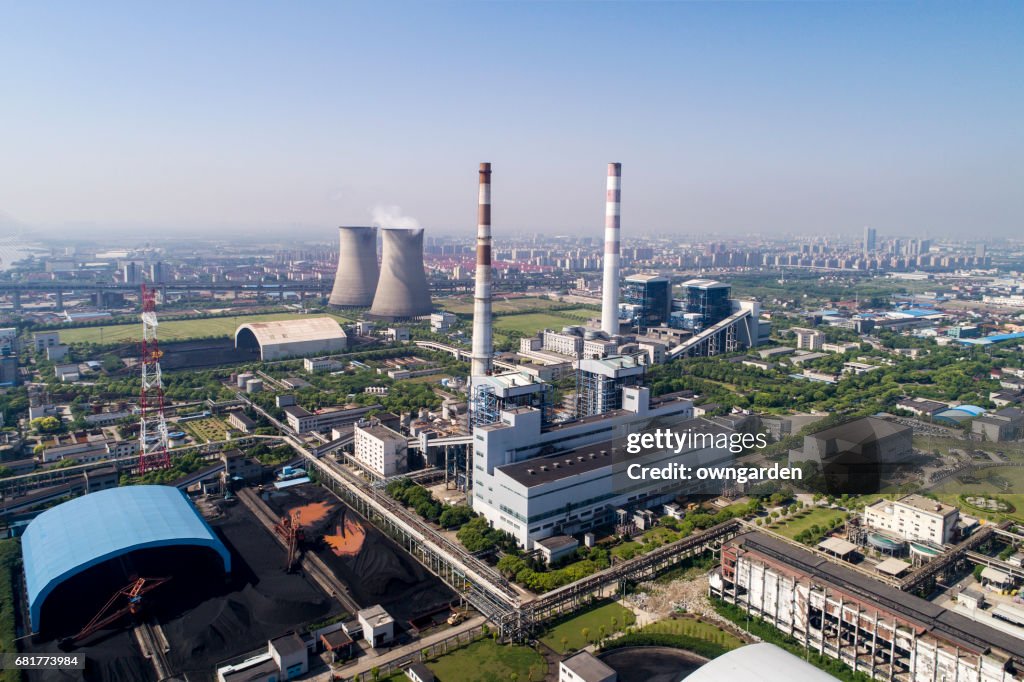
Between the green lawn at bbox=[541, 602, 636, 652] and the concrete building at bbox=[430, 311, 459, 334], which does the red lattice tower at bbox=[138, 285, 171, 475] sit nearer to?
the green lawn at bbox=[541, 602, 636, 652]

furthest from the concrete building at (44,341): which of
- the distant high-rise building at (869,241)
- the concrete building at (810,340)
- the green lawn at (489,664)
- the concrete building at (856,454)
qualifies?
the distant high-rise building at (869,241)

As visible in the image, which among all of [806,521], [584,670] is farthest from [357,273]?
[584,670]

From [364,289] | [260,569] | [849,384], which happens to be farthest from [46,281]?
[849,384]

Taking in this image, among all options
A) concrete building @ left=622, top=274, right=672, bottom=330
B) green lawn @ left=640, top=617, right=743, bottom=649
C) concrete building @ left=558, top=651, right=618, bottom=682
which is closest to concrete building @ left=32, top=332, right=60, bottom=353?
concrete building @ left=622, top=274, right=672, bottom=330

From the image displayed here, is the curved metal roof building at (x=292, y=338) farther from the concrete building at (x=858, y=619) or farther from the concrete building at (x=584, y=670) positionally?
the concrete building at (x=584, y=670)

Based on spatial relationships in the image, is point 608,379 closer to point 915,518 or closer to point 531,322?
point 915,518
